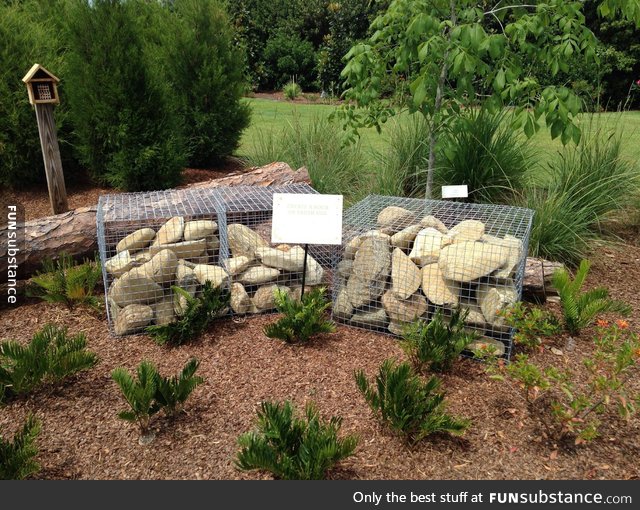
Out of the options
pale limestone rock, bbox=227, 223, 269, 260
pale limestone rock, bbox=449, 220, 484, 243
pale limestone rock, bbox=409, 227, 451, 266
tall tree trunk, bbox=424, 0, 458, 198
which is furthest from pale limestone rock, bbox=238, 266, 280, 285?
tall tree trunk, bbox=424, 0, 458, 198

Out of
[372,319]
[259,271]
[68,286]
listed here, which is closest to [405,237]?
[372,319]

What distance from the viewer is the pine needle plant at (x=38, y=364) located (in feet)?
8.03

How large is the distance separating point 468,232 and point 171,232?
1.98m

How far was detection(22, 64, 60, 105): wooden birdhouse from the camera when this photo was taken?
4.72 m

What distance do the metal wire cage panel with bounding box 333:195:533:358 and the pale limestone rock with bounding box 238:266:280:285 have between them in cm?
45

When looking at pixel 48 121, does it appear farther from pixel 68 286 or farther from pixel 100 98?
pixel 68 286

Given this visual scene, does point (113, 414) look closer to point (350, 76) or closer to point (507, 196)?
point (350, 76)

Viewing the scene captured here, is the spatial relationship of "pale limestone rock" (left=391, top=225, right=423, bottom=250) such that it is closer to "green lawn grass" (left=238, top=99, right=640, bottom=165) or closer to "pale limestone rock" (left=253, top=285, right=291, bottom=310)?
"pale limestone rock" (left=253, top=285, right=291, bottom=310)

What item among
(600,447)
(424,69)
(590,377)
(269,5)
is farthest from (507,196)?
(269,5)

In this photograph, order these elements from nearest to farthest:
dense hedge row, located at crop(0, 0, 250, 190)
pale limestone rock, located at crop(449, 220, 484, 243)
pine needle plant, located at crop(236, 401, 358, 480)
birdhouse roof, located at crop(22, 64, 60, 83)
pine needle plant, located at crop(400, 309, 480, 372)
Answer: pine needle plant, located at crop(236, 401, 358, 480) < pine needle plant, located at crop(400, 309, 480, 372) < pale limestone rock, located at crop(449, 220, 484, 243) < birdhouse roof, located at crop(22, 64, 60, 83) < dense hedge row, located at crop(0, 0, 250, 190)

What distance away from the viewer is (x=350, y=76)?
414 centimetres

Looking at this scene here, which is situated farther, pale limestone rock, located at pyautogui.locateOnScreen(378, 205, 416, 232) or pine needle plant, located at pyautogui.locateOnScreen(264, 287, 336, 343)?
pale limestone rock, located at pyautogui.locateOnScreen(378, 205, 416, 232)

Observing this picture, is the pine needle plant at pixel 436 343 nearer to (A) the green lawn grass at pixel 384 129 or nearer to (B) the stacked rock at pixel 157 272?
(B) the stacked rock at pixel 157 272

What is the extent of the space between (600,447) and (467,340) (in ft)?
2.46
